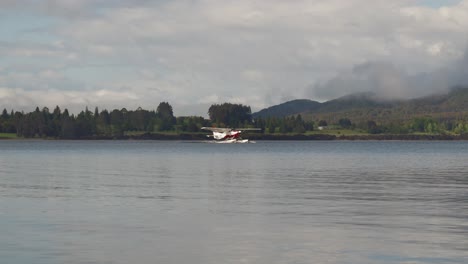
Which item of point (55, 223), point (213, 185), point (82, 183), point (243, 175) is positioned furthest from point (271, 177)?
point (55, 223)

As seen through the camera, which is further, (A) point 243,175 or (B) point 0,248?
(A) point 243,175

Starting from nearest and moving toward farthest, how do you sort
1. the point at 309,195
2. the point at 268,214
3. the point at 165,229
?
the point at 165,229 < the point at 268,214 < the point at 309,195

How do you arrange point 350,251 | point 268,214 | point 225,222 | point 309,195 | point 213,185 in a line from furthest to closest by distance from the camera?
1. point 213,185
2. point 309,195
3. point 268,214
4. point 225,222
5. point 350,251

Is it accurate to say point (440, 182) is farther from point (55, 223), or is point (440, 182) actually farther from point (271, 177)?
point (55, 223)

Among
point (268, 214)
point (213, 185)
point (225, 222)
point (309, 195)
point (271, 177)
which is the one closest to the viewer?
point (225, 222)

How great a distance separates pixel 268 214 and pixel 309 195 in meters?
11.5

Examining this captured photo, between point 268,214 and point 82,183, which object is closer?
point 268,214

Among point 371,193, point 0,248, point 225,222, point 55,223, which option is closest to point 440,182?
point 371,193

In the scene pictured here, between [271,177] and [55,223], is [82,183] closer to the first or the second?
[271,177]

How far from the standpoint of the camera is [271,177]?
72.8 meters

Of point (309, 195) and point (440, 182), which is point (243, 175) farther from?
point (309, 195)

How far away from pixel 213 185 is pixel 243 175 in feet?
50.6

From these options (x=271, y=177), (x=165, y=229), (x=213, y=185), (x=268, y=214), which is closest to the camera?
(x=165, y=229)

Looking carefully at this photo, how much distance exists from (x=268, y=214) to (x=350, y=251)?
11994 mm
